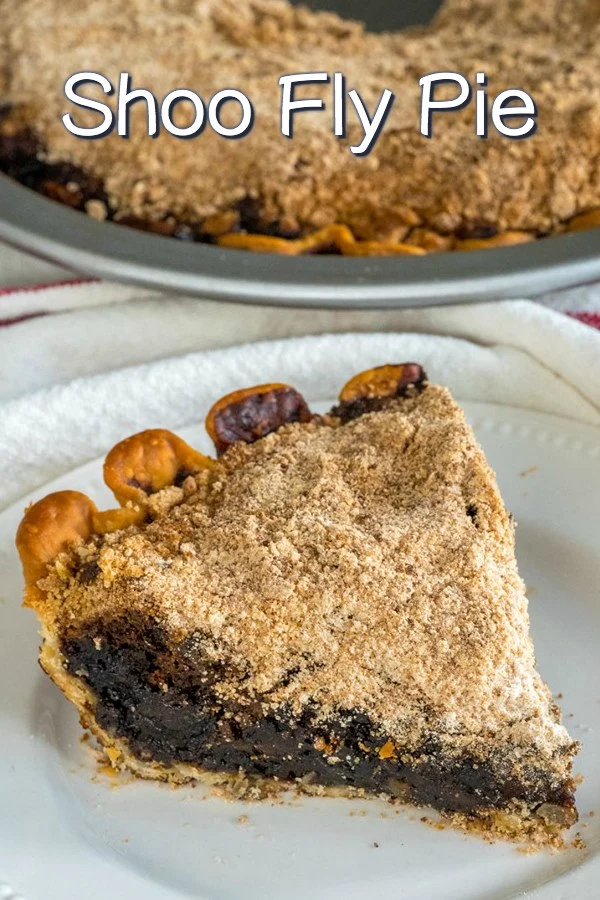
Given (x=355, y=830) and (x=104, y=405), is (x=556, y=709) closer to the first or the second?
(x=355, y=830)

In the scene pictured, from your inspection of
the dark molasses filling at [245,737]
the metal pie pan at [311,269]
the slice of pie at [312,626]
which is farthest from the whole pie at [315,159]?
the dark molasses filling at [245,737]

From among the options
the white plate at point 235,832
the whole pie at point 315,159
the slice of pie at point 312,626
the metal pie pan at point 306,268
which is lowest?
the white plate at point 235,832

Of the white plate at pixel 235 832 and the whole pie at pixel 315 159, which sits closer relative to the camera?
the white plate at pixel 235 832

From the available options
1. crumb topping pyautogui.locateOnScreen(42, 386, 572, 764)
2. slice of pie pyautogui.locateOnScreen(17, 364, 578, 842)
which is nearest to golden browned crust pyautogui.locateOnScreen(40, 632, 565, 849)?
slice of pie pyautogui.locateOnScreen(17, 364, 578, 842)

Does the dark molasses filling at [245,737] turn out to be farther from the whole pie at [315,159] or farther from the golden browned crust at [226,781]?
the whole pie at [315,159]

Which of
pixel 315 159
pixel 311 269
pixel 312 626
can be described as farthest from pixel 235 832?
pixel 315 159

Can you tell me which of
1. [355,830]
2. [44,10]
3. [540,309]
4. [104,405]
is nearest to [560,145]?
[540,309]
